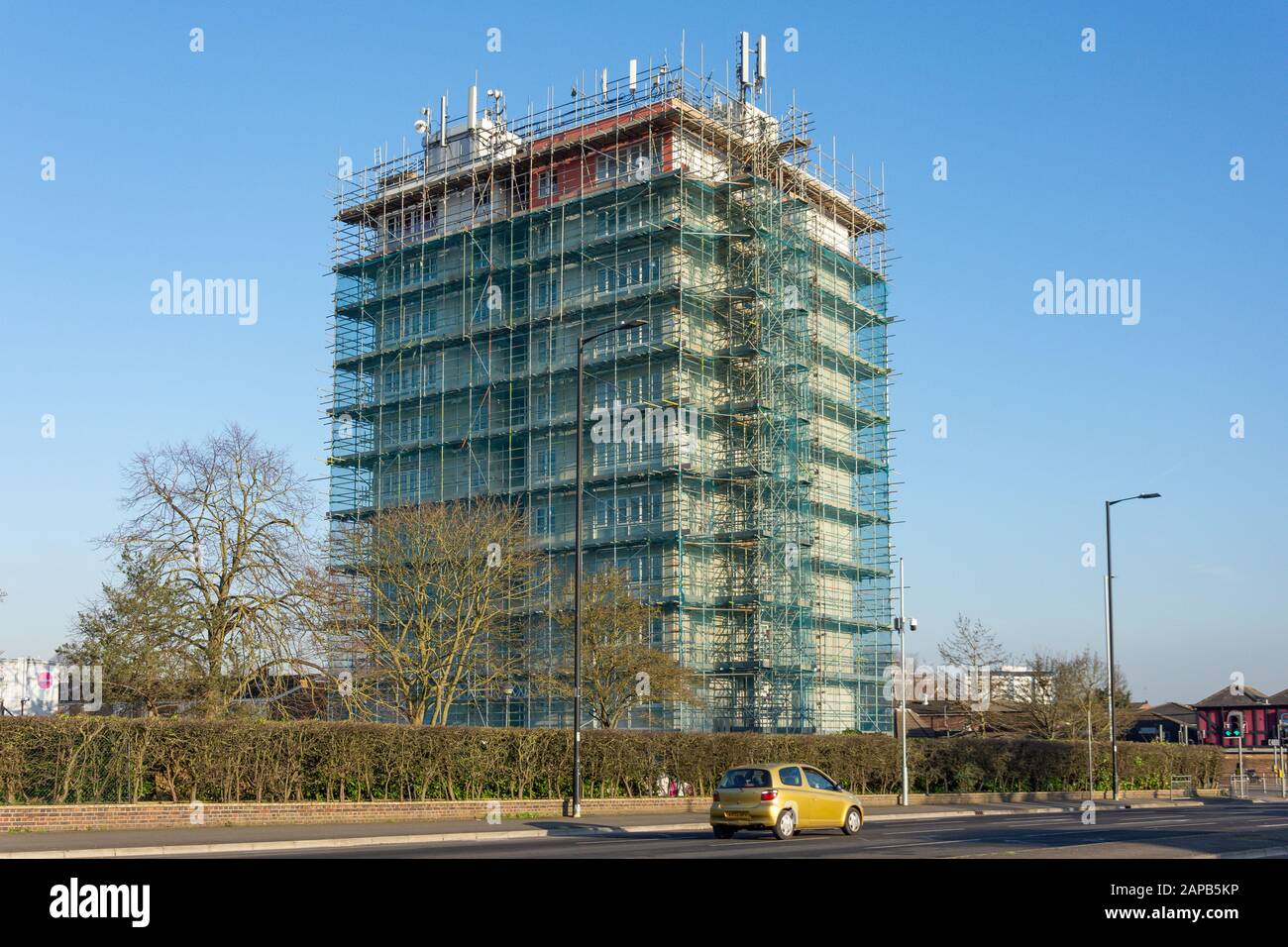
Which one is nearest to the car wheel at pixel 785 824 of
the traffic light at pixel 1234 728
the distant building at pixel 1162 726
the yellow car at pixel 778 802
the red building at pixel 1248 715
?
the yellow car at pixel 778 802

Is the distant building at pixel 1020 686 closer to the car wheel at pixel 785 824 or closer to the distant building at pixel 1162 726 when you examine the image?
the distant building at pixel 1162 726

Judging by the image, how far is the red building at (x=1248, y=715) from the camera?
374 ft

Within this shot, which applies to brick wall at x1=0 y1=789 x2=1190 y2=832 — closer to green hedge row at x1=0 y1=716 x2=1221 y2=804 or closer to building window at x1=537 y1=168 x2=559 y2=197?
green hedge row at x1=0 y1=716 x2=1221 y2=804

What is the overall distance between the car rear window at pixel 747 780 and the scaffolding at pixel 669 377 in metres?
27.0

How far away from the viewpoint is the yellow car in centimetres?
2697

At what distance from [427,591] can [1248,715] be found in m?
86.2

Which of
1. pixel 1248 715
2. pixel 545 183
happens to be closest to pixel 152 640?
pixel 545 183

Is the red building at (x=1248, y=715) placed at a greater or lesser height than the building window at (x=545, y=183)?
lesser

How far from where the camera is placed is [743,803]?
27.2 m

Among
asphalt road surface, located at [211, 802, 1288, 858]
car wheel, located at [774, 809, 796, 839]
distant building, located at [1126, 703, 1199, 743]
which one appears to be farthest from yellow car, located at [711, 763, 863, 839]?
distant building, located at [1126, 703, 1199, 743]

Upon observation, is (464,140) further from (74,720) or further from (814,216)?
(74,720)

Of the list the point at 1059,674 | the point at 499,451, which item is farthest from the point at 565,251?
the point at 1059,674

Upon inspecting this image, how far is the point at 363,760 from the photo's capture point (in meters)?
33.5

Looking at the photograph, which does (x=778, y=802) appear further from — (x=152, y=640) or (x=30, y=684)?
(x=30, y=684)
